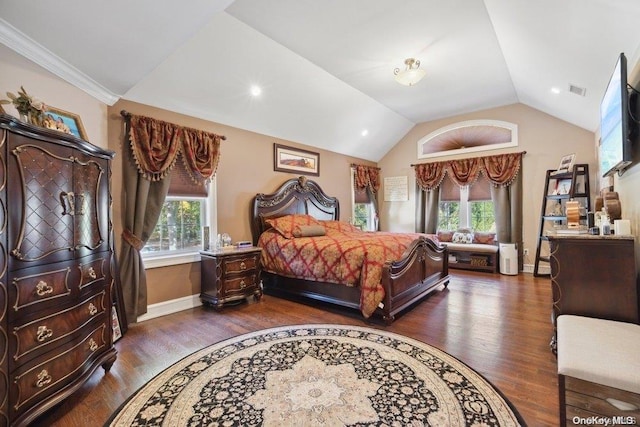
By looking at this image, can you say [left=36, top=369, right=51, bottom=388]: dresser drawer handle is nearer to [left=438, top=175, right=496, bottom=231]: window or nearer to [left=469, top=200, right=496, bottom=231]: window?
[left=438, top=175, right=496, bottom=231]: window

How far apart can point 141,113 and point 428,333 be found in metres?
3.75

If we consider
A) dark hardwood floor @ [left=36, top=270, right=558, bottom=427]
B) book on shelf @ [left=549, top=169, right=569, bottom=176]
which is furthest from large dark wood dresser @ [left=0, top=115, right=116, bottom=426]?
book on shelf @ [left=549, top=169, right=569, bottom=176]

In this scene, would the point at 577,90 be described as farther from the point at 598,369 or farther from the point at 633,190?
the point at 598,369

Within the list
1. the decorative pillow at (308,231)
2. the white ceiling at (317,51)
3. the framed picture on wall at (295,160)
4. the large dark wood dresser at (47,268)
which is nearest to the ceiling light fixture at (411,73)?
the white ceiling at (317,51)

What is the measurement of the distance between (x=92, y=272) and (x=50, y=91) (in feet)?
4.88

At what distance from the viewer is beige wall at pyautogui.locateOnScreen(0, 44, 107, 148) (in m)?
1.94

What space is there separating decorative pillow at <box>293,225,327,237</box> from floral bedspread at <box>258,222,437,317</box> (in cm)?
11

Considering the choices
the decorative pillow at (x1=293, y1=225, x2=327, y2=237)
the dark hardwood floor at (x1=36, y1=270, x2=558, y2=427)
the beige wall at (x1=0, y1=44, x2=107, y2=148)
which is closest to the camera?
the dark hardwood floor at (x1=36, y1=270, x2=558, y2=427)

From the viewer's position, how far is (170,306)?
340 cm

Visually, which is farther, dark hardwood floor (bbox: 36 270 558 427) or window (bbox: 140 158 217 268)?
window (bbox: 140 158 217 268)

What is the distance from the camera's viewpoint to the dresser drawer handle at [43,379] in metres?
1.58

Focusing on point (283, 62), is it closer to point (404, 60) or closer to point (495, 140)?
point (404, 60)

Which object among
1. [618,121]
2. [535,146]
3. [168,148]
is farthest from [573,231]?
[168,148]

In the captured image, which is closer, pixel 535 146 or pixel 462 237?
pixel 535 146
